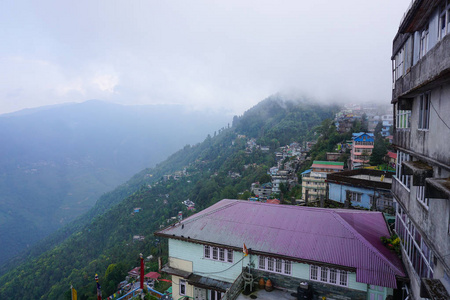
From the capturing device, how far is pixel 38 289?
156 feet

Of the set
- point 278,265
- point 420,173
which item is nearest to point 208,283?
point 278,265

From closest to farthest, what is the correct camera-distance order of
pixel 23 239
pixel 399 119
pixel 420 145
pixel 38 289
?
pixel 420 145, pixel 399 119, pixel 38 289, pixel 23 239

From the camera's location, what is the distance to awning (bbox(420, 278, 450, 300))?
4.47 metres

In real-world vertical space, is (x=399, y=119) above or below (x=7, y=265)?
above

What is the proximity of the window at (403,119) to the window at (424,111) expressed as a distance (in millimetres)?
1124

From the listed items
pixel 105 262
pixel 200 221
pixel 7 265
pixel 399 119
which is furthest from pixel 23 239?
pixel 399 119

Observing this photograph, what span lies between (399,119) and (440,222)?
4.61 metres

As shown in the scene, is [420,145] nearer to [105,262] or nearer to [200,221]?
[200,221]

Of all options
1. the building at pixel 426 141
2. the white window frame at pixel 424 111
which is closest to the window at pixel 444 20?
the building at pixel 426 141

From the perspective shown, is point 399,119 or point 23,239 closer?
point 399,119

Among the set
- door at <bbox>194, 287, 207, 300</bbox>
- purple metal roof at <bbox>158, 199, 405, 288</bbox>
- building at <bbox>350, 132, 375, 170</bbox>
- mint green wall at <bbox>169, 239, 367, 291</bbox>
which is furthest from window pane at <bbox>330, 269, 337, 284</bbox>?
building at <bbox>350, 132, 375, 170</bbox>

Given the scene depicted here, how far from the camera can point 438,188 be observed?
4.09m

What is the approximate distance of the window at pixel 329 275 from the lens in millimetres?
8898

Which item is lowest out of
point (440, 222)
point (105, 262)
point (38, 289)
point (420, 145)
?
point (38, 289)
